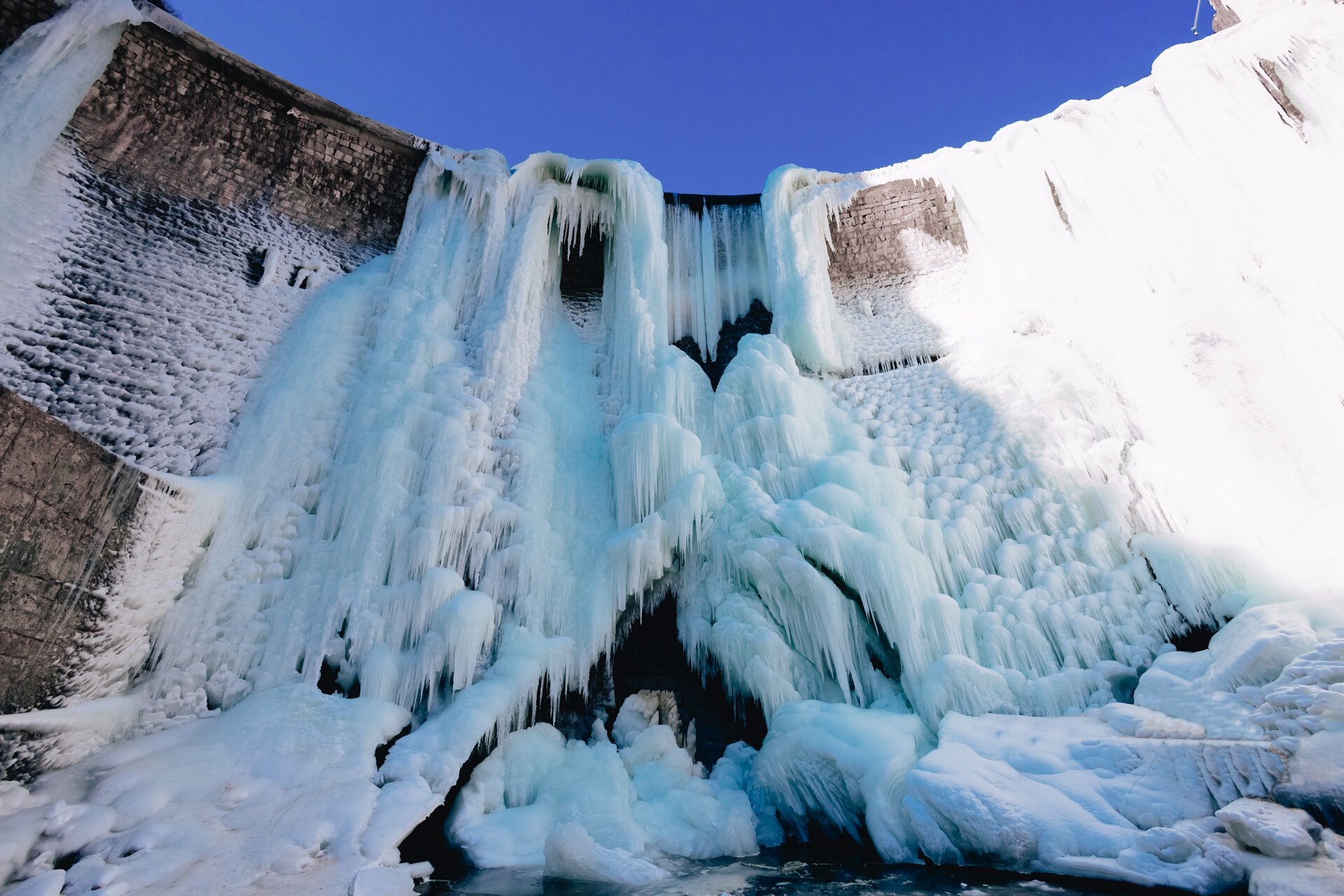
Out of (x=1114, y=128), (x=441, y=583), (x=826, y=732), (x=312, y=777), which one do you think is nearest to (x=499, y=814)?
(x=312, y=777)

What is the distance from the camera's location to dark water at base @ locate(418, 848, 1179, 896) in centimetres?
289

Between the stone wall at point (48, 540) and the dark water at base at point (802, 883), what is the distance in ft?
8.32

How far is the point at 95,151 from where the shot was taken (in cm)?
590

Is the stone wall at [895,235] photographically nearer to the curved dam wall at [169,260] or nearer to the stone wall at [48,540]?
the curved dam wall at [169,260]

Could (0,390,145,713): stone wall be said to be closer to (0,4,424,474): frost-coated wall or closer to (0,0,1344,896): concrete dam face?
(0,0,1344,896): concrete dam face

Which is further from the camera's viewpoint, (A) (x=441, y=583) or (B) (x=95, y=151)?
(B) (x=95, y=151)

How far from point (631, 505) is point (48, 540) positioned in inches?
154

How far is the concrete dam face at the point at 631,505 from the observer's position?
3.45 metres

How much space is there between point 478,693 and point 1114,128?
8246mm

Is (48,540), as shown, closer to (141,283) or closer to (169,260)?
(141,283)

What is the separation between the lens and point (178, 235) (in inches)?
242

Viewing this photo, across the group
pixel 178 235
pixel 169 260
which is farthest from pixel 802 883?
pixel 178 235

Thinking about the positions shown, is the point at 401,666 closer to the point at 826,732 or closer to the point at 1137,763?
the point at 826,732

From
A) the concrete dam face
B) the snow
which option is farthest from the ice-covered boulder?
the snow
